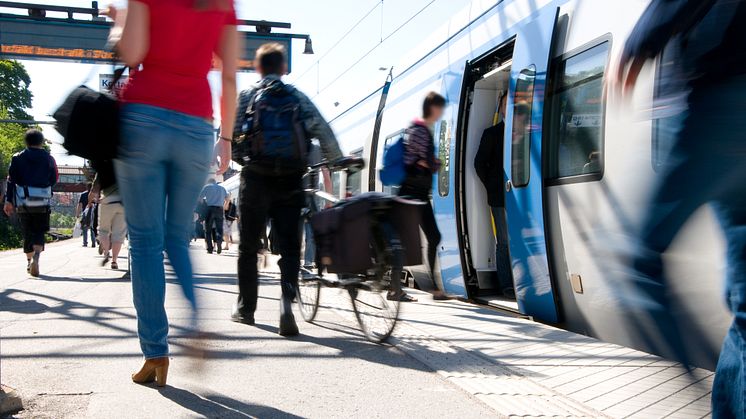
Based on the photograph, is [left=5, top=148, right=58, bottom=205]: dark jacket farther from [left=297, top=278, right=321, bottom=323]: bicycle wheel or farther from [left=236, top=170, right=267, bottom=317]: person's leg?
[left=236, top=170, right=267, bottom=317]: person's leg

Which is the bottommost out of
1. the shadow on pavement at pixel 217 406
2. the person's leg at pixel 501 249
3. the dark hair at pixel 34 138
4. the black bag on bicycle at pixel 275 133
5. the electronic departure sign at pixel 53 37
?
the shadow on pavement at pixel 217 406

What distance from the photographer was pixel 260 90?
14.9 feet

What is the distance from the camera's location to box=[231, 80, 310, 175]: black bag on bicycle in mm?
4387

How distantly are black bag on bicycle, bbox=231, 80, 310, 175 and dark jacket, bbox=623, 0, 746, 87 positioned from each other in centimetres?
278

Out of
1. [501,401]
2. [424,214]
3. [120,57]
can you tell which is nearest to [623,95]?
[501,401]

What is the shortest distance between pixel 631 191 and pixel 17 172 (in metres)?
7.64

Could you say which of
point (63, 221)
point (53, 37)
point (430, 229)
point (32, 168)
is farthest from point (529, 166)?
point (63, 221)

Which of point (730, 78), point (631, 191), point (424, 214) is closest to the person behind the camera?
point (730, 78)

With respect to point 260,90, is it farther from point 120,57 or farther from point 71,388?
point 71,388

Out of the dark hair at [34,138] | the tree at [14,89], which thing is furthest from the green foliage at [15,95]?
the dark hair at [34,138]

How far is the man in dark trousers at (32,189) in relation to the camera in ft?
28.4

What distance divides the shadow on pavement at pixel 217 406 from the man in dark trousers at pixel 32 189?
264 inches

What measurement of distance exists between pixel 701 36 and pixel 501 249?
511cm

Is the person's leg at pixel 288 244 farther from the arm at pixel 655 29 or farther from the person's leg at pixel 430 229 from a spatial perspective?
the arm at pixel 655 29
